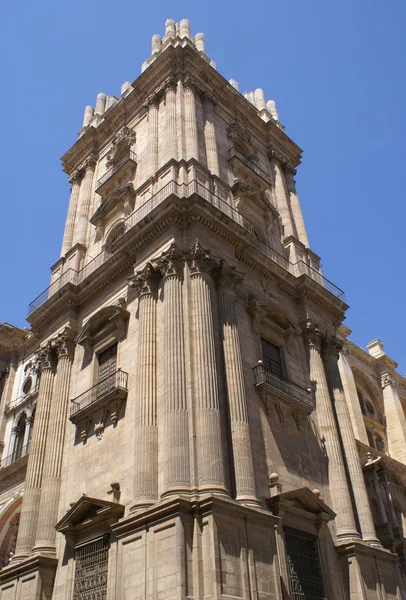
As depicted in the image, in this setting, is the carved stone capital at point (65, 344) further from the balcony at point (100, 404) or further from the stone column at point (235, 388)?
the stone column at point (235, 388)

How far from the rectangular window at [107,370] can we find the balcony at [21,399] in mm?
10137

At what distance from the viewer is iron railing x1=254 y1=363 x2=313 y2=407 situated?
20.0m

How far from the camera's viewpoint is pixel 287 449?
19812 millimetres

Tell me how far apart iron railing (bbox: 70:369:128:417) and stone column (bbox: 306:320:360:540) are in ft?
24.1

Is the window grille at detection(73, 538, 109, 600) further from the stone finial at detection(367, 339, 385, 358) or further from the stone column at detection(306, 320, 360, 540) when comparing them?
the stone finial at detection(367, 339, 385, 358)

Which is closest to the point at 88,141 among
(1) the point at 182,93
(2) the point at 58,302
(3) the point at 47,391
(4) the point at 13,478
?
(1) the point at 182,93

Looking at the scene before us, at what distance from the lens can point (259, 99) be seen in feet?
118

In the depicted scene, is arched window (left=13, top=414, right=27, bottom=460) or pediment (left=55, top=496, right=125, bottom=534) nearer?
pediment (left=55, top=496, right=125, bottom=534)

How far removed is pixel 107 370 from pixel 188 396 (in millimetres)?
5545

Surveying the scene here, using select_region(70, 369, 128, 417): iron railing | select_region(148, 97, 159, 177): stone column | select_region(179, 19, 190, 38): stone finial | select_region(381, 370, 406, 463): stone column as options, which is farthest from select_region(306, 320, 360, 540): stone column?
select_region(179, 19, 190, 38): stone finial

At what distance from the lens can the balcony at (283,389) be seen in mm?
19906

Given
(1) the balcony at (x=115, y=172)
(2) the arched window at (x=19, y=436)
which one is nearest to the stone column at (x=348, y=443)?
(1) the balcony at (x=115, y=172)

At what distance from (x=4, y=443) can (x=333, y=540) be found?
19.2m

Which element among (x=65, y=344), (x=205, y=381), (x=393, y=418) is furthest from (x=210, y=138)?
(x=393, y=418)
